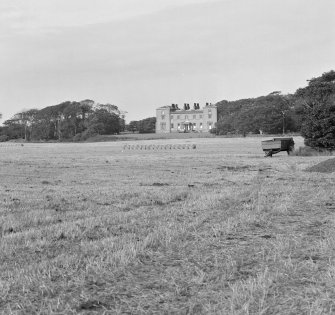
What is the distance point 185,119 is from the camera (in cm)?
19300

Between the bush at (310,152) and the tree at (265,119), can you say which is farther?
the tree at (265,119)

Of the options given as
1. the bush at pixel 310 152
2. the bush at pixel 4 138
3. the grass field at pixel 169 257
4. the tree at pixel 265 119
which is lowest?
the bush at pixel 310 152

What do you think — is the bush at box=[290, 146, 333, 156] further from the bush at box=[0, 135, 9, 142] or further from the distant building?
the distant building

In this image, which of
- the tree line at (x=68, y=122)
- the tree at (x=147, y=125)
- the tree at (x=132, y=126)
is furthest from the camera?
the tree at (x=147, y=125)

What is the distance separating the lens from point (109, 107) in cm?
16475

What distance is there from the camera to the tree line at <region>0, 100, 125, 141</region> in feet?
493

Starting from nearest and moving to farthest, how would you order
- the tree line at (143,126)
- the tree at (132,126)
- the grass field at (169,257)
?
the grass field at (169,257)
the tree at (132,126)
the tree line at (143,126)

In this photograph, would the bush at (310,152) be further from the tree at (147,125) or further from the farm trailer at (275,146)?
the tree at (147,125)

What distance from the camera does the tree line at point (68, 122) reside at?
150m

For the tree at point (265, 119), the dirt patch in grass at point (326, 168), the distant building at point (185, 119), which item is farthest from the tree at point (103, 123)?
the dirt patch in grass at point (326, 168)

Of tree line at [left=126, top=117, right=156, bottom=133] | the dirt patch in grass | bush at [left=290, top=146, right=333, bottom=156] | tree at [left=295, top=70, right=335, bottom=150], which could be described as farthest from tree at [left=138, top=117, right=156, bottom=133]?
the dirt patch in grass

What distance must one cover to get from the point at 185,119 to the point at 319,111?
155 m

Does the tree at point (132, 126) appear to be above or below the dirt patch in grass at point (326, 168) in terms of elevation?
above

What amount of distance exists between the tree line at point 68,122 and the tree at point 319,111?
10659 cm
